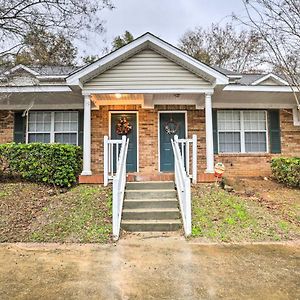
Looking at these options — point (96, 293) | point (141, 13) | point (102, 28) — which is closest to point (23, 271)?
point (96, 293)

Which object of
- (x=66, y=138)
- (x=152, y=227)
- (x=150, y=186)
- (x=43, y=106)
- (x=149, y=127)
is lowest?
→ (x=152, y=227)

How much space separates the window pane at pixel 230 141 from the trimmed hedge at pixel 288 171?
1456 mm

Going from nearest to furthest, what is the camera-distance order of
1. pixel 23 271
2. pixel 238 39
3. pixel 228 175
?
pixel 23 271 < pixel 228 175 < pixel 238 39

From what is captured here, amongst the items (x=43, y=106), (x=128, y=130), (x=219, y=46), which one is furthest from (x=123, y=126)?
(x=219, y=46)

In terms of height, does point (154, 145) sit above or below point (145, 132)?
below

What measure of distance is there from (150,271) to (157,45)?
667 cm

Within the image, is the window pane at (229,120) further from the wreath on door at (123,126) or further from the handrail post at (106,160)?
the handrail post at (106,160)

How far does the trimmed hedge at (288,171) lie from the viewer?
9172mm

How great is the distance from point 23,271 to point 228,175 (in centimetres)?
786

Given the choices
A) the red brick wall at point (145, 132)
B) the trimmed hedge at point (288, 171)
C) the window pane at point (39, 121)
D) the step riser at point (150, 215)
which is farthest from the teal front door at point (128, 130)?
the trimmed hedge at point (288, 171)

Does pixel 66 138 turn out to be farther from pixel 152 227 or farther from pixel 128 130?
pixel 152 227

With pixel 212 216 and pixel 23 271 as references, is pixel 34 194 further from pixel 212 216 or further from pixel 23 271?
pixel 212 216

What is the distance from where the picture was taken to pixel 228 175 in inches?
416

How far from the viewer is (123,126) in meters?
10.5
